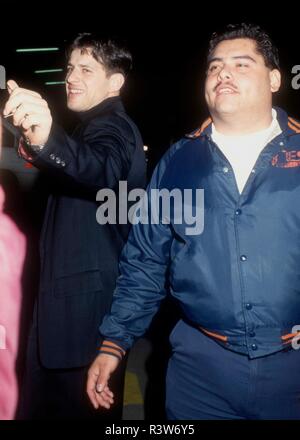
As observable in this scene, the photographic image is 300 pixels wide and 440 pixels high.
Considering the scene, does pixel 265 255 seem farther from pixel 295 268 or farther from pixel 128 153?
pixel 128 153

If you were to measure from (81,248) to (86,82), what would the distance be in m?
0.80

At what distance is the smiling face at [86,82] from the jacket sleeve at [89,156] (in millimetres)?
230

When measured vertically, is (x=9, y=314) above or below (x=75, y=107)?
below

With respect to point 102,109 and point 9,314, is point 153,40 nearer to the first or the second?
point 102,109

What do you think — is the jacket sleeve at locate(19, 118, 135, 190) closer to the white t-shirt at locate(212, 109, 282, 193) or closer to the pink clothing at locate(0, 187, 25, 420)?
the white t-shirt at locate(212, 109, 282, 193)

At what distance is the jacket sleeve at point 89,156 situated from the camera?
1.37m

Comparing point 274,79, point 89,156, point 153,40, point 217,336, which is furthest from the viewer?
point 153,40

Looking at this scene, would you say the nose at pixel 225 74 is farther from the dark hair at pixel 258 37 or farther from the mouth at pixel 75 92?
the mouth at pixel 75 92

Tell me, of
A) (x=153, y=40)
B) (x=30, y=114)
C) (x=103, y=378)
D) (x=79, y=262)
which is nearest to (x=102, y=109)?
(x=30, y=114)

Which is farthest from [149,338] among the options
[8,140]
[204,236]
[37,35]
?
[37,35]

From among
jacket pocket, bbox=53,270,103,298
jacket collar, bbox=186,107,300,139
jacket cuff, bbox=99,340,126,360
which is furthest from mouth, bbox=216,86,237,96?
jacket cuff, bbox=99,340,126,360

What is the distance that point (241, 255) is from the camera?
58.9 inches

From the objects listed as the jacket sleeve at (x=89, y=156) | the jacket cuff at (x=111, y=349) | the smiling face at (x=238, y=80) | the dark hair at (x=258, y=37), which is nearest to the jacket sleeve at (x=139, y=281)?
the jacket cuff at (x=111, y=349)

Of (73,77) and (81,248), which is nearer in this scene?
(81,248)
